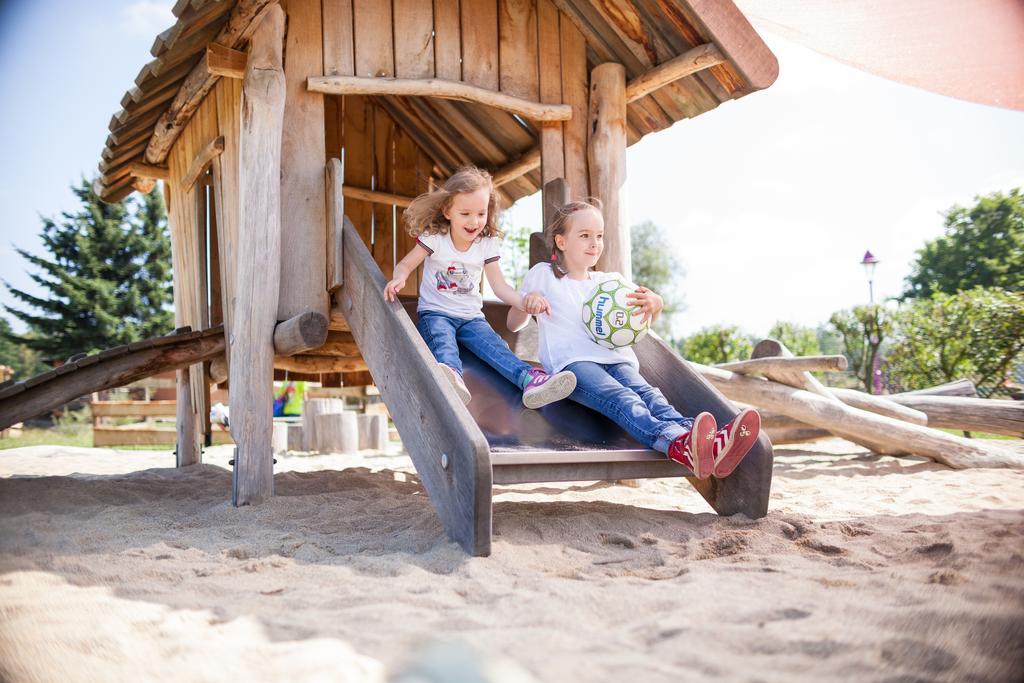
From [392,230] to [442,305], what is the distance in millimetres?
3171

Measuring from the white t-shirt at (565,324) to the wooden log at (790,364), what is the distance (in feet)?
8.42

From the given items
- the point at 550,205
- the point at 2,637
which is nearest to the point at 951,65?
the point at 550,205

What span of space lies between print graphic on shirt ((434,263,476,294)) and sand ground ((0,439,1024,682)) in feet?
3.86

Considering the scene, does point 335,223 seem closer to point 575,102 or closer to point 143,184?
point 575,102

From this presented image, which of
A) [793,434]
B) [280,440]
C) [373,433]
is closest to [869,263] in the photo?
[793,434]

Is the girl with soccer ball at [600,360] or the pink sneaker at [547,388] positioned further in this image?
the pink sneaker at [547,388]

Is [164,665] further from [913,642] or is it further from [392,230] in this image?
[392,230]

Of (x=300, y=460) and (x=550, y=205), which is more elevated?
(x=550, y=205)

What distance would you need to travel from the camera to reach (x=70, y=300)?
2102 centimetres

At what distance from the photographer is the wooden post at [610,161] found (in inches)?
194

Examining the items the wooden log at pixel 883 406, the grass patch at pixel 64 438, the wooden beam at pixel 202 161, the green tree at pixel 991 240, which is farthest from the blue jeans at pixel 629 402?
the grass patch at pixel 64 438

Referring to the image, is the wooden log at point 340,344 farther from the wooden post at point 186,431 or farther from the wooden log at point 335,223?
the wooden post at point 186,431

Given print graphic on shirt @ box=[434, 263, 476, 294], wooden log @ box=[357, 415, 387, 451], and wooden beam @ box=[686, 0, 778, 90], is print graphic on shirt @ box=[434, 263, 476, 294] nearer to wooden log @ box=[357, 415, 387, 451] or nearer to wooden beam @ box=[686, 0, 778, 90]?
wooden beam @ box=[686, 0, 778, 90]

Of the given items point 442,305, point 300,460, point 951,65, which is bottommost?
point 300,460
